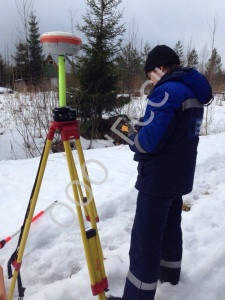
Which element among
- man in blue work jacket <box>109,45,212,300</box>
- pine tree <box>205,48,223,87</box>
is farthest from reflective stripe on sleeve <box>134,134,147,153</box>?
pine tree <box>205,48,223,87</box>

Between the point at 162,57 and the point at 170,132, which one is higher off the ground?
the point at 162,57

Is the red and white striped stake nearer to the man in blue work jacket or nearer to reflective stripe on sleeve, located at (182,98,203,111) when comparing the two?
the man in blue work jacket

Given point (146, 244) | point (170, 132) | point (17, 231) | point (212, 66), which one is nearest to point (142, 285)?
point (146, 244)

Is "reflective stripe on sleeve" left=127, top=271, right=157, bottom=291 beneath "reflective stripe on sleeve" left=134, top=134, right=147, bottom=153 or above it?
beneath

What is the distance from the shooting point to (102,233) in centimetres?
290

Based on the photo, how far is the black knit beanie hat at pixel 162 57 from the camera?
1693 millimetres

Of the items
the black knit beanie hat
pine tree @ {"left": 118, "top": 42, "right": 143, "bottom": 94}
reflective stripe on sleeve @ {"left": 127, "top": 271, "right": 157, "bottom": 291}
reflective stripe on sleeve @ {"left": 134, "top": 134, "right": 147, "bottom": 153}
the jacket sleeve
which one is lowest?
reflective stripe on sleeve @ {"left": 127, "top": 271, "right": 157, "bottom": 291}

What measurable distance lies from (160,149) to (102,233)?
158 cm

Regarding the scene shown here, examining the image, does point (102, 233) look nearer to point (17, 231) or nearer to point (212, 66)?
point (17, 231)

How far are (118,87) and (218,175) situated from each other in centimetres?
537

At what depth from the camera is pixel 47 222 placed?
117 inches

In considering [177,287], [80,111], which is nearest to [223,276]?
[177,287]

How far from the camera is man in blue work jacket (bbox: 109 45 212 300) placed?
156 cm

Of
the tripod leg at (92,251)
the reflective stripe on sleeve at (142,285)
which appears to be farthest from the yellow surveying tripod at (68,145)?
the reflective stripe on sleeve at (142,285)
